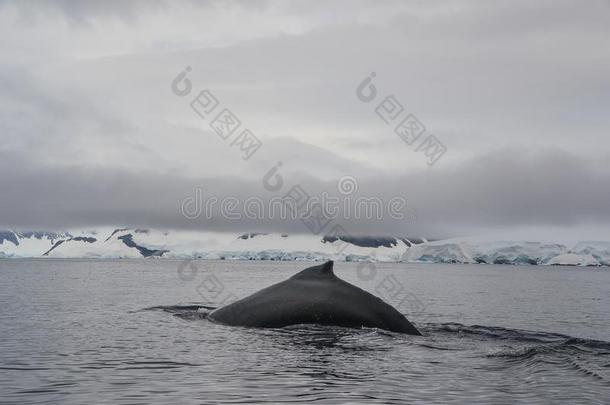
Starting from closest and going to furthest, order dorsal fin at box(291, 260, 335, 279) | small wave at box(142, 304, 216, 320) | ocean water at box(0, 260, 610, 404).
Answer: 1. ocean water at box(0, 260, 610, 404)
2. dorsal fin at box(291, 260, 335, 279)
3. small wave at box(142, 304, 216, 320)

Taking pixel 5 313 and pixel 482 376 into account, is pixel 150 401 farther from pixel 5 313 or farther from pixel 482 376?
pixel 5 313

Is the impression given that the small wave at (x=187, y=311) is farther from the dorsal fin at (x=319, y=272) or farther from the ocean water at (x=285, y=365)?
the dorsal fin at (x=319, y=272)

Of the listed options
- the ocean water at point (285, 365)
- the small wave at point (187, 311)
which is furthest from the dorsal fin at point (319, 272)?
the small wave at point (187, 311)

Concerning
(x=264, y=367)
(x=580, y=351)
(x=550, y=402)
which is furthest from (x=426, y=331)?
(x=550, y=402)

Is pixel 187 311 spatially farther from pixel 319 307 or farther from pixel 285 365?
pixel 285 365

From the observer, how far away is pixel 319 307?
55.9 ft

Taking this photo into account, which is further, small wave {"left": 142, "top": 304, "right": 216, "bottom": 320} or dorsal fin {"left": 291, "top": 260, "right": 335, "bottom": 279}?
small wave {"left": 142, "top": 304, "right": 216, "bottom": 320}

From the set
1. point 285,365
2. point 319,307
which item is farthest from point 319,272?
point 285,365

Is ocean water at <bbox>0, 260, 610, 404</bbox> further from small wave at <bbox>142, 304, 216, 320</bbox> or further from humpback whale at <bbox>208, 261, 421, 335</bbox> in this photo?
small wave at <bbox>142, 304, 216, 320</bbox>

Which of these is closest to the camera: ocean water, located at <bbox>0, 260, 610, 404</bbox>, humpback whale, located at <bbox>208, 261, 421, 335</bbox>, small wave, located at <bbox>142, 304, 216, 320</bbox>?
ocean water, located at <bbox>0, 260, 610, 404</bbox>

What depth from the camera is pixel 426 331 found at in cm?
1839

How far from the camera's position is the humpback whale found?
16.9 metres

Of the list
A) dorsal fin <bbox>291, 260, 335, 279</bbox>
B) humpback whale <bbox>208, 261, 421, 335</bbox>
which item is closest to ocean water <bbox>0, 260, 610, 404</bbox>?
humpback whale <bbox>208, 261, 421, 335</bbox>

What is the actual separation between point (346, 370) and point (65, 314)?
14724 mm
